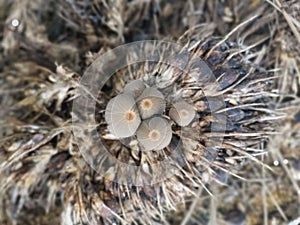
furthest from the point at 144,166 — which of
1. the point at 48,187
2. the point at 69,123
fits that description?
the point at 48,187

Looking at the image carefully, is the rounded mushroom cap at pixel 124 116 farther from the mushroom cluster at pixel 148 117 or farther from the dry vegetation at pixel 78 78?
the dry vegetation at pixel 78 78

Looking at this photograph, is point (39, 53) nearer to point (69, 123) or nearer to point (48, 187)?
point (69, 123)

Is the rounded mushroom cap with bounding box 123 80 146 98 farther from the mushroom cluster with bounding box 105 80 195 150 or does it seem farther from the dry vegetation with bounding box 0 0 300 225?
the dry vegetation with bounding box 0 0 300 225

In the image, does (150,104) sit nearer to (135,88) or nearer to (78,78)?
(135,88)

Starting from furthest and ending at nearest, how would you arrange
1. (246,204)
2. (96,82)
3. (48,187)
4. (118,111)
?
1. (246,204)
2. (48,187)
3. (96,82)
4. (118,111)

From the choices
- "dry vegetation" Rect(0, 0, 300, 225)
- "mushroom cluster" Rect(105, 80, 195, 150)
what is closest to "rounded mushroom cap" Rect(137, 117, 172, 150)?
"mushroom cluster" Rect(105, 80, 195, 150)

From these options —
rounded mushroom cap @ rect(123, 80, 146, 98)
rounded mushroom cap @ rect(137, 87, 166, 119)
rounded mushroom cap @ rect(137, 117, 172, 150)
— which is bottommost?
rounded mushroom cap @ rect(137, 117, 172, 150)
